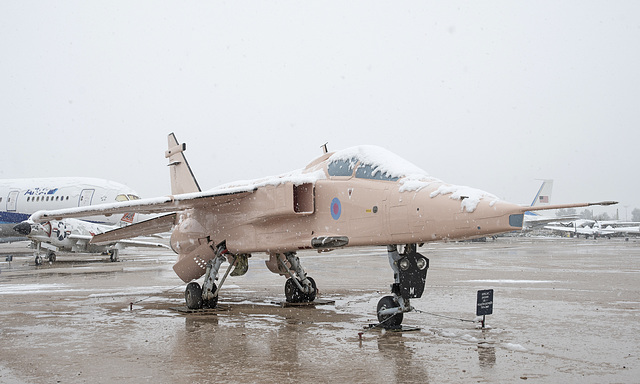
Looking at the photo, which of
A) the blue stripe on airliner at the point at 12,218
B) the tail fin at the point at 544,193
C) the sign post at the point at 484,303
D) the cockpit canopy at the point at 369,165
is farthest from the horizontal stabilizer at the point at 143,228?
the tail fin at the point at 544,193

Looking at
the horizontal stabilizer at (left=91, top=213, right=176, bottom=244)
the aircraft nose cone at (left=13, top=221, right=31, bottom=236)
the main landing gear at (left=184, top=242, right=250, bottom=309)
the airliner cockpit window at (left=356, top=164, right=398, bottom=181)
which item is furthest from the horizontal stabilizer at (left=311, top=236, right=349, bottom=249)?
the aircraft nose cone at (left=13, top=221, right=31, bottom=236)

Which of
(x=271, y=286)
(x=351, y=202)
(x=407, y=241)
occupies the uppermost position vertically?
(x=351, y=202)

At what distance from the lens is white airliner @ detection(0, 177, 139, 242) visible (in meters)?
32.9

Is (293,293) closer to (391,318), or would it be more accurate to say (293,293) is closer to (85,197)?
(391,318)

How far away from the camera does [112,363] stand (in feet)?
22.2

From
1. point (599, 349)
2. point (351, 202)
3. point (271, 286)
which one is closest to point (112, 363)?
point (351, 202)

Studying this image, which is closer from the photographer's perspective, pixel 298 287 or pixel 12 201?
pixel 298 287

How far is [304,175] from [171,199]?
292cm

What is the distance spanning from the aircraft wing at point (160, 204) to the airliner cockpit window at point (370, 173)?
2564mm

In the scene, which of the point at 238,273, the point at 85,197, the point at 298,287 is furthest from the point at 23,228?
the point at 298,287

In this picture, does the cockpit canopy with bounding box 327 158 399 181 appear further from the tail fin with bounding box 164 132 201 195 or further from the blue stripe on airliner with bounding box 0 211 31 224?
the blue stripe on airliner with bounding box 0 211 31 224

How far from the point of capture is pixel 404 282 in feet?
28.2

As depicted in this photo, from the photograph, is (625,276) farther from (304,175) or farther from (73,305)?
(73,305)

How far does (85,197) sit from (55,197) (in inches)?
87.8
